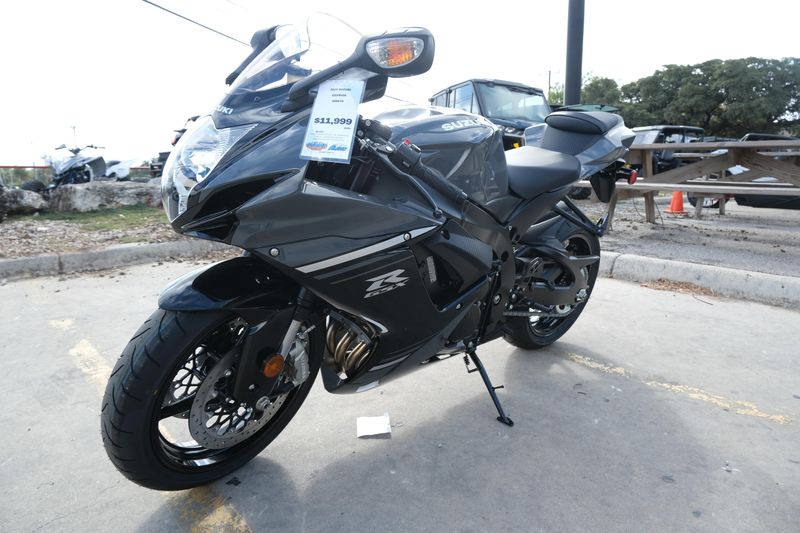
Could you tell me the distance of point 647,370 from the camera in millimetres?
2934

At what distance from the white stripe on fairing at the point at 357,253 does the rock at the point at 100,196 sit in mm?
7099

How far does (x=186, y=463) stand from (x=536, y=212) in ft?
5.89

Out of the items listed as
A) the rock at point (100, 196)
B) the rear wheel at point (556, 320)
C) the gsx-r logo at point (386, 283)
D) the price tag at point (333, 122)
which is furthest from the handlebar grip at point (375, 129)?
the rock at point (100, 196)

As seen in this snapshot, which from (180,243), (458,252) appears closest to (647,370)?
(458,252)

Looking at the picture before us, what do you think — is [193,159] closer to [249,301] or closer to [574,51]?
[249,301]

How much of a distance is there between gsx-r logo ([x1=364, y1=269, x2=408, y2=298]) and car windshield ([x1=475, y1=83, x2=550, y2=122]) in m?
8.18

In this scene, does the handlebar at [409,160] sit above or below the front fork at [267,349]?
above

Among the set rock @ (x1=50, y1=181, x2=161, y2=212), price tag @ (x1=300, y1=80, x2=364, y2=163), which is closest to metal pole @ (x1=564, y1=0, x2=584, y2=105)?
rock @ (x1=50, y1=181, x2=161, y2=212)

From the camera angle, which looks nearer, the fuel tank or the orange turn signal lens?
the orange turn signal lens

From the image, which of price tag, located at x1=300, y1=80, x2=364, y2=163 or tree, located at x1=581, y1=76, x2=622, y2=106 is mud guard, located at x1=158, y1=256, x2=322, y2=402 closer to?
price tag, located at x1=300, y1=80, x2=364, y2=163

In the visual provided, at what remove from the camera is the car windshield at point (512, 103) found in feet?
31.4

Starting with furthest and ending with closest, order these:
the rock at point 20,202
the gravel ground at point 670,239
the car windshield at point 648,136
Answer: the car windshield at point 648,136, the rock at point 20,202, the gravel ground at point 670,239

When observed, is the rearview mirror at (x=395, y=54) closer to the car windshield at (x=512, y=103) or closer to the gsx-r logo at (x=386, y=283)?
the gsx-r logo at (x=386, y=283)

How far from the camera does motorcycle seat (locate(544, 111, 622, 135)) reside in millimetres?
2857
